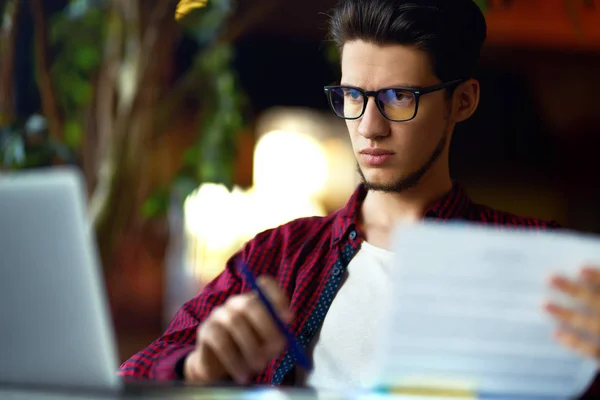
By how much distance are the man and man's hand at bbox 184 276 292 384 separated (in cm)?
26

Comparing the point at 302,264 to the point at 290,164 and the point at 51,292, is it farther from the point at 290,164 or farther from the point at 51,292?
the point at 290,164

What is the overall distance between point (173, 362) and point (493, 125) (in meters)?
3.91

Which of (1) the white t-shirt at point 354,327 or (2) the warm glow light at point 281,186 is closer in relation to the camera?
(1) the white t-shirt at point 354,327

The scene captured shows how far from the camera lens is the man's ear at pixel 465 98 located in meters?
1.37

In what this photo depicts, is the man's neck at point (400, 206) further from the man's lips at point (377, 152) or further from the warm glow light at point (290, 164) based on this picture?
the warm glow light at point (290, 164)

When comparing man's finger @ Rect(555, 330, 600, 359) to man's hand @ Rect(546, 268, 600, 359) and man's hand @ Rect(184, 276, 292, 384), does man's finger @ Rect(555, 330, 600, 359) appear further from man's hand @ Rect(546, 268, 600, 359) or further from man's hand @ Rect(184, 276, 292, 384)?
man's hand @ Rect(184, 276, 292, 384)

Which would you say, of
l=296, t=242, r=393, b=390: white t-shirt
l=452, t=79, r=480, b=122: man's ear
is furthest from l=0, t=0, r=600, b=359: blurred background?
l=296, t=242, r=393, b=390: white t-shirt

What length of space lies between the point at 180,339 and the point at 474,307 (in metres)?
0.67

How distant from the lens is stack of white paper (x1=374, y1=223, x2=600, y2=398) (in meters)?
0.70

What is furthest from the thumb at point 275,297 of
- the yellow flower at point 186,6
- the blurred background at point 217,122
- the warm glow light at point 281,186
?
the warm glow light at point 281,186

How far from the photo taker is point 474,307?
2.36 ft

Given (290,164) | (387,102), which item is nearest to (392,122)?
(387,102)

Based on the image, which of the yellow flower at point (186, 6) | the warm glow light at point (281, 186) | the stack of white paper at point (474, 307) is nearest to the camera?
the stack of white paper at point (474, 307)

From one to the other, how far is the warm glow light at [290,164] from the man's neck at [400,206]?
3498mm
